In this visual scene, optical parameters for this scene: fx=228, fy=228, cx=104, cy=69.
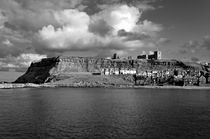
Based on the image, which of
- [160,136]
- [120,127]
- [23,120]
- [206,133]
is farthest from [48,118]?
[206,133]

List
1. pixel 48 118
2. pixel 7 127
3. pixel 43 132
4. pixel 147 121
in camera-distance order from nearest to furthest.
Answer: pixel 43 132, pixel 7 127, pixel 147 121, pixel 48 118

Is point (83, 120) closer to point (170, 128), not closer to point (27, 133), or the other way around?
point (27, 133)

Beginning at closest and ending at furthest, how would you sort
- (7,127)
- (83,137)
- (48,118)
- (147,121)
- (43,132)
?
(83,137), (43,132), (7,127), (147,121), (48,118)

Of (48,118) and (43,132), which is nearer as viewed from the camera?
(43,132)

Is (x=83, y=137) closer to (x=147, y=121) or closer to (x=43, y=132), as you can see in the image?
(x=43, y=132)

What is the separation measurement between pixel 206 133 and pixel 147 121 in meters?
12.0

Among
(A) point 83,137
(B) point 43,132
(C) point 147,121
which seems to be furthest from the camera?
(C) point 147,121

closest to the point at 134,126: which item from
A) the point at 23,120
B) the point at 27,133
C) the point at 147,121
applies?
the point at 147,121

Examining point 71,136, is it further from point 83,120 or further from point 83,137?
point 83,120

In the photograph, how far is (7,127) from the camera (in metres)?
40.4

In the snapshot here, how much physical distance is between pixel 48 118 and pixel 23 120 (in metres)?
5.33

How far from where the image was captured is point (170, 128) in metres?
41.2

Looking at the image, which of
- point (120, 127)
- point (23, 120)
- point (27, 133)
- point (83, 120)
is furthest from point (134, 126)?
point (23, 120)

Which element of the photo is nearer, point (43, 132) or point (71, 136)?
point (71, 136)
